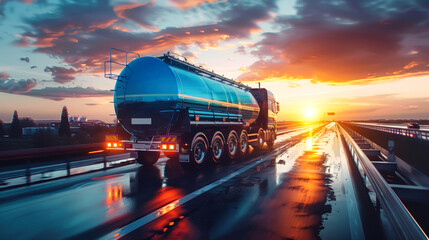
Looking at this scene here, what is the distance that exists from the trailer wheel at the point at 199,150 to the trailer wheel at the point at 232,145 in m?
2.08

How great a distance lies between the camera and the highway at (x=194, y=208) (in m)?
4.20

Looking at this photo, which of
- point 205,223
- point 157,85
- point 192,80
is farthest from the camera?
point 192,80

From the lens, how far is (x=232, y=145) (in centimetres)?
1284

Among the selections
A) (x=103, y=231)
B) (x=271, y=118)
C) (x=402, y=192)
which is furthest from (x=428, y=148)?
(x=271, y=118)

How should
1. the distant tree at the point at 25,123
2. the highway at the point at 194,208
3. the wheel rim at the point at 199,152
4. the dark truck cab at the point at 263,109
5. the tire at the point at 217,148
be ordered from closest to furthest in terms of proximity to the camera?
the highway at the point at 194,208 < the wheel rim at the point at 199,152 < the tire at the point at 217,148 < the dark truck cab at the point at 263,109 < the distant tree at the point at 25,123

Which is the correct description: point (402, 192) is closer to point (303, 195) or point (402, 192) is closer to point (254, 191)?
point (303, 195)

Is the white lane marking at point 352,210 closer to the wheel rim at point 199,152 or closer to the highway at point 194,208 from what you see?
the highway at point 194,208

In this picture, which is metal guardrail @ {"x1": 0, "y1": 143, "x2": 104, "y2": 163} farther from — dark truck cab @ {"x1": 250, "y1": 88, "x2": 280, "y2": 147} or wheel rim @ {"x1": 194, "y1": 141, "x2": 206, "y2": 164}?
dark truck cab @ {"x1": 250, "y1": 88, "x2": 280, "y2": 147}

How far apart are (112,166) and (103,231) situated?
6.69m

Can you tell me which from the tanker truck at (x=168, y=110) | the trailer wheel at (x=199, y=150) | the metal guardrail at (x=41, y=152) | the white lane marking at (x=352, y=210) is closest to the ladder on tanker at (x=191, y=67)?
the tanker truck at (x=168, y=110)

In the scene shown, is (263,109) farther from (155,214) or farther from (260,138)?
(155,214)

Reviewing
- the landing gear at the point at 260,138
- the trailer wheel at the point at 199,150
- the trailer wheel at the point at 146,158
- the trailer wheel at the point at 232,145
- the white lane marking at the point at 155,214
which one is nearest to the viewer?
the white lane marking at the point at 155,214

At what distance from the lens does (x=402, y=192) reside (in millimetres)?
5230

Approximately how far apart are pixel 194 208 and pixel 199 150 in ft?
15.6
